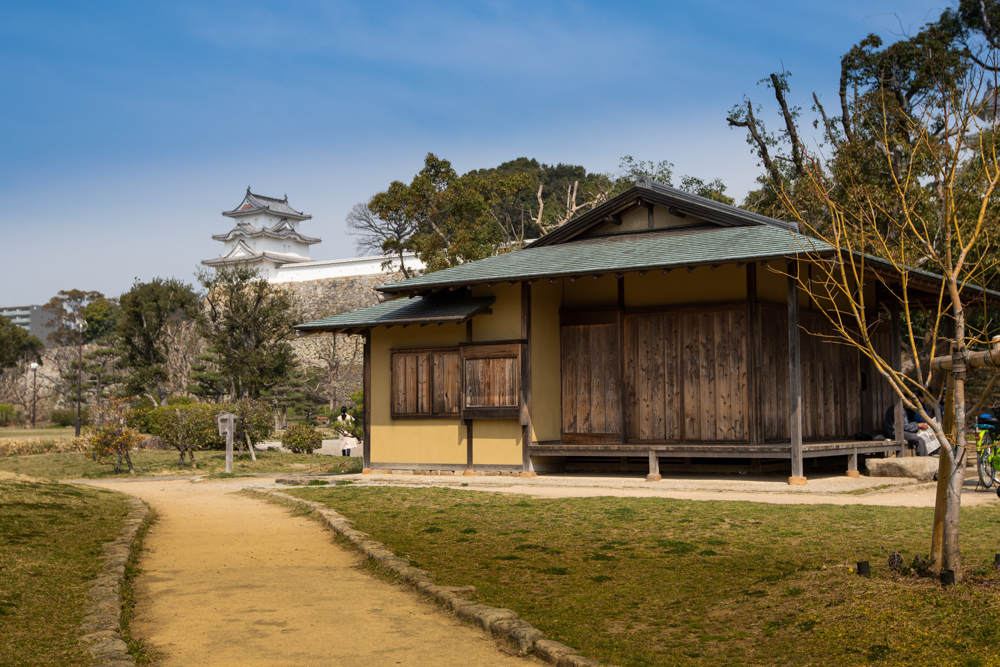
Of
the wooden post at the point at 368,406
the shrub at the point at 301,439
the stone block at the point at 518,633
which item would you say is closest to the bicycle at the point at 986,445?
the stone block at the point at 518,633

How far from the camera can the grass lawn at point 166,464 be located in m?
19.5

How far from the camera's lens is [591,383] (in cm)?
1617

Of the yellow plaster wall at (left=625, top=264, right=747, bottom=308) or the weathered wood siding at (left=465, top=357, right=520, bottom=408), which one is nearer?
the yellow plaster wall at (left=625, top=264, right=747, bottom=308)

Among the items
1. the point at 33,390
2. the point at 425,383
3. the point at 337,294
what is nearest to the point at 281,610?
the point at 425,383

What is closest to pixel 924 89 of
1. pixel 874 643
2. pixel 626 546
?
pixel 626 546

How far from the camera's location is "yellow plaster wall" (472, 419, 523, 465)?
1577 centimetres

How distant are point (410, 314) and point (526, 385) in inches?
104

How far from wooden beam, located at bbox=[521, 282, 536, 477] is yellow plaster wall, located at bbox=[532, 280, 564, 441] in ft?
0.62

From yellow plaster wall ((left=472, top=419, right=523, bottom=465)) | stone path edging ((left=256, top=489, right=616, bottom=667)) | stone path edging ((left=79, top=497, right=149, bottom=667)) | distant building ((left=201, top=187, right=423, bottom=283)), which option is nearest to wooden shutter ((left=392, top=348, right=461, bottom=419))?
yellow plaster wall ((left=472, top=419, right=523, bottom=465))

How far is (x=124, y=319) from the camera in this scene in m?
37.0

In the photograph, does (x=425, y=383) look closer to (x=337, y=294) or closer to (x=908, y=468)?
(x=908, y=468)

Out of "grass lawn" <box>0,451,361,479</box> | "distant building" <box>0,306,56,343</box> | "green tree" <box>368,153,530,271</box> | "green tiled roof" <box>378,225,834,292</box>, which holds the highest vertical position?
"distant building" <box>0,306,56,343</box>

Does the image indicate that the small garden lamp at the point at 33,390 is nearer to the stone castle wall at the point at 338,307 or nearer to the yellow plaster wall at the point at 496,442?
the stone castle wall at the point at 338,307

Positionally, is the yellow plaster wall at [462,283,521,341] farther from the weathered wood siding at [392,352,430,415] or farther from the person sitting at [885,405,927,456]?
the person sitting at [885,405,927,456]
